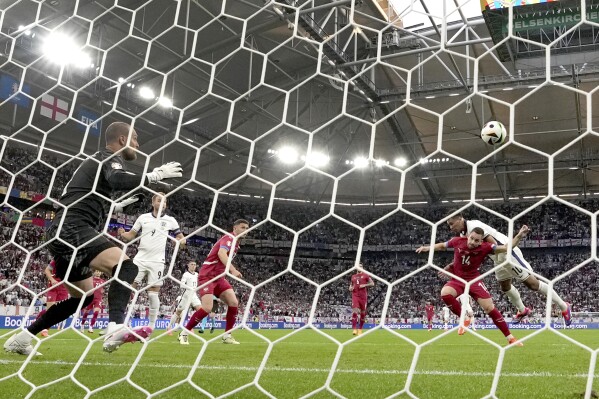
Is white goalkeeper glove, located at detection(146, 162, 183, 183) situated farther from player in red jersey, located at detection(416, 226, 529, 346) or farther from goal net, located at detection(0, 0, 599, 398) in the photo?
player in red jersey, located at detection(416, 226, 529, 346)

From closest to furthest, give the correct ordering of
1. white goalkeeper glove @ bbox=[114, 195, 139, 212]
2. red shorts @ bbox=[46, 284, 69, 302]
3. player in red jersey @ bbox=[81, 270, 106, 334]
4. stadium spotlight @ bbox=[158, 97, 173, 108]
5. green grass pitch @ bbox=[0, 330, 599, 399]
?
green grass pitch @ bbox=[0, 330, 599, 399] < stadium spotlight @ bbox=[158, 97, 173, 108] < white goalkeeper glove @ bbox=[114, 195, 139, 212] < red shorts @ bbox=[46, 284, 69, 302] < player in red jersey @ bbox=[81, 270, 106, 334]

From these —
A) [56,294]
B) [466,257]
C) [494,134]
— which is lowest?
[56,294]

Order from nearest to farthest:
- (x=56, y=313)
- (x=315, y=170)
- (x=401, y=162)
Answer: (x=315, y=170)
(x=56, y=313)
(x=401, y=162)

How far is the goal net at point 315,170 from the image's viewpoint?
8.81ft

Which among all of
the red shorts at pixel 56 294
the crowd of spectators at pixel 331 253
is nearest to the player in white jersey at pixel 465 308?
the red shorts at pixel 56 294

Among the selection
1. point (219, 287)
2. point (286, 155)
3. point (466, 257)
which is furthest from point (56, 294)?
point (466, 257)

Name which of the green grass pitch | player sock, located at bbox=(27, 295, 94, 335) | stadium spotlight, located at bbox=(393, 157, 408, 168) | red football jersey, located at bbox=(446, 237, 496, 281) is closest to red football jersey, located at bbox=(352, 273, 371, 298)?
red football jersey, located at bbox=(446, 237, 496, 281)

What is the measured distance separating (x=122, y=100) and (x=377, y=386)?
49.9ft

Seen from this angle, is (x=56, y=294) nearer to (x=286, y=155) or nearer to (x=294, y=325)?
(x=286, y=155)

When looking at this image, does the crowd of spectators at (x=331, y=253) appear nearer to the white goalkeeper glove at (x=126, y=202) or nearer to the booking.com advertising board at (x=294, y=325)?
the booking.com advertising board at (x=294, y=325)

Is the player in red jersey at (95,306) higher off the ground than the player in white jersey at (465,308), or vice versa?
the player in white jersey at (465,308)

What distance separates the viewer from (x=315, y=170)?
7.91ft

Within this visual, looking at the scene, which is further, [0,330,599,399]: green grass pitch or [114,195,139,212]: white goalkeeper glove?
[114,195,139,212]: white goalkeeper glove

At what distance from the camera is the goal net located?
8.81ft
